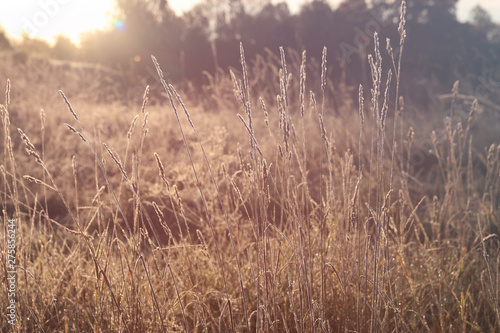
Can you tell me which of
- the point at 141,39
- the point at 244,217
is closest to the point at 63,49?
the point at 141,39

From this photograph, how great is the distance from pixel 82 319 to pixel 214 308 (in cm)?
51

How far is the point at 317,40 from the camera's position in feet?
39.1

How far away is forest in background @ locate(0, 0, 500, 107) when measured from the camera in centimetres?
1139

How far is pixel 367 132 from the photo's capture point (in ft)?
15.0

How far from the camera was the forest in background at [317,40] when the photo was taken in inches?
448

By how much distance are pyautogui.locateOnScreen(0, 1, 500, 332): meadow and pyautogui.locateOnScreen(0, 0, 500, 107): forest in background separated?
4.10 m

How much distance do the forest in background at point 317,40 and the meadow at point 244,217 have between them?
4100 millimetres

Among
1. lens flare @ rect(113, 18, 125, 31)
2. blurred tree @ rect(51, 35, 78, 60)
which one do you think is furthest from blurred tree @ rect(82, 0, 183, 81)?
blurred tree @ rect(51, 35, 78, 60)

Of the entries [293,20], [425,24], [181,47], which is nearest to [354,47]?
[293,20]

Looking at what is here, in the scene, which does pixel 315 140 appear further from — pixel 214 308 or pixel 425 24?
pixel 425 24

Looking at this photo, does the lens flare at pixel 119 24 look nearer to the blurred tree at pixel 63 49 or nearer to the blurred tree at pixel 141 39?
the blurred tree at pixel 141 39

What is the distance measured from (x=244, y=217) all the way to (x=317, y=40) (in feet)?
33.7

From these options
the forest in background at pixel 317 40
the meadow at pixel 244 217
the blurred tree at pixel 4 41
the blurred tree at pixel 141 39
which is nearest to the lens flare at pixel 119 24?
the blurred tree at pixel 141 39

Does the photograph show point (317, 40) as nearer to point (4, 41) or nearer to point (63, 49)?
point (4, 41)
